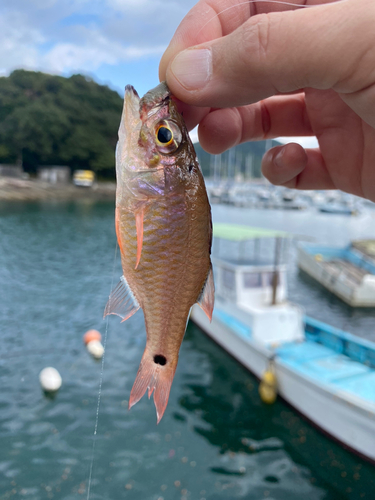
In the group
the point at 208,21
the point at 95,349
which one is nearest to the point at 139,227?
the point at 208,21

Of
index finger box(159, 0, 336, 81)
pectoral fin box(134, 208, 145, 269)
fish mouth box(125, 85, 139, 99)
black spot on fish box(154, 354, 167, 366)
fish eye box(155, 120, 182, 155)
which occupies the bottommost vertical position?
black spot on fish box(154, 354, 167, 366)

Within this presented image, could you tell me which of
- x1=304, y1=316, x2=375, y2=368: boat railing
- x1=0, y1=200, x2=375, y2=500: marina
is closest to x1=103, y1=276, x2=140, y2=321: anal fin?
x1=0, y1=200, x2=375, y2=500: marina

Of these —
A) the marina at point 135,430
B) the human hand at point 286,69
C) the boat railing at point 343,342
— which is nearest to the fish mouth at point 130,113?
the human hand at point 286,69

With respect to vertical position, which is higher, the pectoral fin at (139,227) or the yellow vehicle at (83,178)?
the yellow vehicle at (83,178)

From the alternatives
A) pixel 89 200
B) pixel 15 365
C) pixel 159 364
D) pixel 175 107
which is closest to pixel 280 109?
pixel 175 107

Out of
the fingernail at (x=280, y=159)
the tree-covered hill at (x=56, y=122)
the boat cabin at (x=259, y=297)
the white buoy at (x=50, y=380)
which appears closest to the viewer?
the fingernail at (x=280, y=159)

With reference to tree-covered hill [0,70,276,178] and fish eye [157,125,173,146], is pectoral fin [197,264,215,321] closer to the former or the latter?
fish eye [157,125,173,146]

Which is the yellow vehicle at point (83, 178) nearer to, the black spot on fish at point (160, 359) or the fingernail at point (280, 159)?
the fingernail at point (280, 159)

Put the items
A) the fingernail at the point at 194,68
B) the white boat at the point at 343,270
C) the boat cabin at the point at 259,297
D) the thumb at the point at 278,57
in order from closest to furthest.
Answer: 1. the thumb at the point at 278,57
2. the fingernail at the point at 194,68
3. the boat cabin at the point at 259,297
4. the white boat at the point at 343,270
